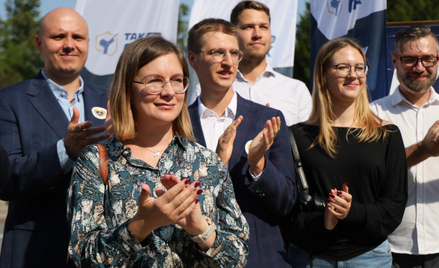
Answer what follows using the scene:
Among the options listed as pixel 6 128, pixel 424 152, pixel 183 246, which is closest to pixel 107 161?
pixel 183 246

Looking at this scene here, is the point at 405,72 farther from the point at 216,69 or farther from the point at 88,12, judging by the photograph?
the point at 88,12

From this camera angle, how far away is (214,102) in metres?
3.19

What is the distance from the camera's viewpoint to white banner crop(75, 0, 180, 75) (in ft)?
19.1

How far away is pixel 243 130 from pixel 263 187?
45cm

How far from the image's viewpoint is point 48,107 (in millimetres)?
3129

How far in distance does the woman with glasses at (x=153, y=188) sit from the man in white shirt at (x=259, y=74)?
1827 millimetres

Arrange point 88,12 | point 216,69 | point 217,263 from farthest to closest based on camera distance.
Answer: point 88,12 → point 216,69 → point 217,263

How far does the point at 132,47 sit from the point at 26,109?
1158 mm

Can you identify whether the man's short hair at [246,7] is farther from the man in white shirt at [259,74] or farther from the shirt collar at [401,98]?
the shirt collar at [401,98]

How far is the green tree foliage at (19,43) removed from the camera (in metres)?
38.2

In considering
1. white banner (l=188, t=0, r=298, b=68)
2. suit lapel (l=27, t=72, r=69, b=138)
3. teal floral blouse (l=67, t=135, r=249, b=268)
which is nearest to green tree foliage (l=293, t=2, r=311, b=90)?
white banner (l=188, t=0, r=298, b=68)

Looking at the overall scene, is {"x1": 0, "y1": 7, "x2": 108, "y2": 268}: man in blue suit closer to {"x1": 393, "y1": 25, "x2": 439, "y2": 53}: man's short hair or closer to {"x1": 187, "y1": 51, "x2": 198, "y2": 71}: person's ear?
{"x1": 187, "y1": 51, "x2": 198, "y2": 71}: person's ear

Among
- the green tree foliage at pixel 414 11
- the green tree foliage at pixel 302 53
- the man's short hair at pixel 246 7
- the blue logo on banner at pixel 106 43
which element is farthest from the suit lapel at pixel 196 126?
the green tree foliage at pixel 414 11

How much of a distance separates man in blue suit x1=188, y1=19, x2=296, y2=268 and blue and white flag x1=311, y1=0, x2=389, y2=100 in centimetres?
166
